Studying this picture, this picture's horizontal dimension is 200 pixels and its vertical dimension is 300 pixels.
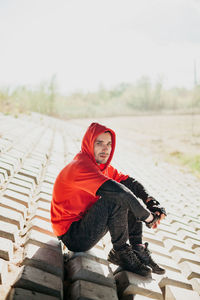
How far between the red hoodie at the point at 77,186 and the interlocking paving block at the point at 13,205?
0.46m

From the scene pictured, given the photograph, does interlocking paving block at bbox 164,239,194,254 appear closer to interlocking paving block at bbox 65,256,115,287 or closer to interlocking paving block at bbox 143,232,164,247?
interlocking paving block at bbox 143,232,164,247

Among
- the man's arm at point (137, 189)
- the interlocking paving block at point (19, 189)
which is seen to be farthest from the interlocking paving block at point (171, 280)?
the interlocking paving block at point (19, 189)

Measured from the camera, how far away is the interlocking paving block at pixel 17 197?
8.71ft

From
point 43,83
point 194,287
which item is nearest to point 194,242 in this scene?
point 194,287

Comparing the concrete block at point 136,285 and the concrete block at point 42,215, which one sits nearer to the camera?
the concrete block at point 136,285

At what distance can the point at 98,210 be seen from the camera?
1.95 meters

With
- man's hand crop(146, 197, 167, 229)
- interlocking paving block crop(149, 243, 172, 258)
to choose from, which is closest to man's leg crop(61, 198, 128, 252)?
man's hand crop(146, 197, 167, 229)

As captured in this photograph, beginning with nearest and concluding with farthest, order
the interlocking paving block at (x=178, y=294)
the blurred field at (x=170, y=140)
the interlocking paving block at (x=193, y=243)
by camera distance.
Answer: the interlocking paving block at (x=178, y=294)
the interlocking paving block at (x=193, y=243)
the blurred field at (x=170, y=140)

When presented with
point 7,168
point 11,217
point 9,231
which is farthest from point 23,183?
point 9,231

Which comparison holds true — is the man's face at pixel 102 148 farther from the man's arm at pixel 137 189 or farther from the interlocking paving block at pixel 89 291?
the interlocking paving block at pixel 89 291

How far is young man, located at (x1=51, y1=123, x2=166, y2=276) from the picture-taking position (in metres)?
1.95

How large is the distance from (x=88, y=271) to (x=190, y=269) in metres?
0.98

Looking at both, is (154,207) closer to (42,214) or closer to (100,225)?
(100,225)

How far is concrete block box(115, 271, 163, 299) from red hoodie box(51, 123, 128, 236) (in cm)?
51
